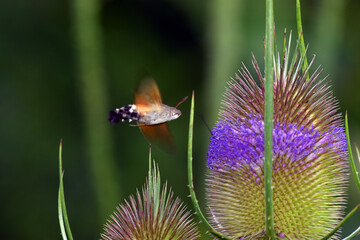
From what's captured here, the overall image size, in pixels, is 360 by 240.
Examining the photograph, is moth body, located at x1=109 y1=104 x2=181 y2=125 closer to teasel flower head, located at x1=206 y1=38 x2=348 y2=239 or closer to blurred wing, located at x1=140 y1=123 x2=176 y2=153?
blurred wing, located at x1=140 y1=123 x2=176 y2=153

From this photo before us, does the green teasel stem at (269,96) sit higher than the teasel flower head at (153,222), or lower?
higher

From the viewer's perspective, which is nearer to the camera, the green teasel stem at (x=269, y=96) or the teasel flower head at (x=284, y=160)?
the green teasel stem at (x=269, y=96)

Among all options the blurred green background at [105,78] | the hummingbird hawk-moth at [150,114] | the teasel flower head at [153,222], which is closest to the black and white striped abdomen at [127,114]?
the hummingbird hawk-moth at [150,114]

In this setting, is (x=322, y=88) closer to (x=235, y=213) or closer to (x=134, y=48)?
(x=235, y=213)

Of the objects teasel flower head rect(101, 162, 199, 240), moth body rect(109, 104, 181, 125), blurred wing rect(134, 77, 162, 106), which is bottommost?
teasel flower head rect(101, 162, 199, 240)

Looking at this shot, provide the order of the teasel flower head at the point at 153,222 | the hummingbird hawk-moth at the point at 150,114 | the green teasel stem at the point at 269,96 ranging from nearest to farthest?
the green teasel stem at the point at 269,96, the teasel flower head at the point at 153,222, the hummingbird hawk-moth at the point at 150,114

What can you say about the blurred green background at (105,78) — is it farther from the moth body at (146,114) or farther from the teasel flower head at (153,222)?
the teasel flower head at (153,222)

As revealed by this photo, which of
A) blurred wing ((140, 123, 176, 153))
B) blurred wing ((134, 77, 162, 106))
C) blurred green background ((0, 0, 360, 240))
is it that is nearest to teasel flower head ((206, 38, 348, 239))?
blurred wing ((140, 123, 176, 153))

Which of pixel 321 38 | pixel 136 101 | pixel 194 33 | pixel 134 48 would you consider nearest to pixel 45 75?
pixel 134 48
